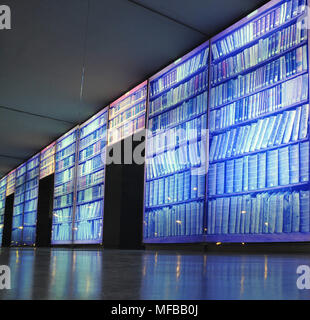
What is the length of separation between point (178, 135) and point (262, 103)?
1.34 m

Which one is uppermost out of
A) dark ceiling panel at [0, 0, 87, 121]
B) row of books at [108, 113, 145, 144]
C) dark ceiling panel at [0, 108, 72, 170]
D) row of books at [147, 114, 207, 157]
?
dark ceiling panel at [0, 0, 87, 121]

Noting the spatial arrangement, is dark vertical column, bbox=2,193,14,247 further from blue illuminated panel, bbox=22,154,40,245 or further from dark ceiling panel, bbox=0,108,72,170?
dark ceiling panel, bbox=0,108,72,170

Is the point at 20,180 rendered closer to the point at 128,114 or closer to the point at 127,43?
the point at 128,114

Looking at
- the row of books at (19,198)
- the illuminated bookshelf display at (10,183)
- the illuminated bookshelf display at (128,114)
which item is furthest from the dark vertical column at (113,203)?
the illuminated bookshelf display at (10,183)

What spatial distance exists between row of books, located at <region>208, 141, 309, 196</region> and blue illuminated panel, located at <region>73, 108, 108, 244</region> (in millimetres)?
2811

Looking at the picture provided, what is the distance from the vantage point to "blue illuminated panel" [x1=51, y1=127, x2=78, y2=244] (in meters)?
7.76

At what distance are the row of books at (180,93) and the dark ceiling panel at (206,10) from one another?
0.52 meters

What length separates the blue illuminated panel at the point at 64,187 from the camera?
7.76m

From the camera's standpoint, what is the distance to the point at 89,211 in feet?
22.7

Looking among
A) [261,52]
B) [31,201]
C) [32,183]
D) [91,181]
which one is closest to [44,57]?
[91,181]

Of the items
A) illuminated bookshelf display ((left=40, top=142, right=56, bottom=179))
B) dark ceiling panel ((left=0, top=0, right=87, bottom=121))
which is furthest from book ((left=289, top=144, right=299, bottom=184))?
illuminated bookshelf display ((left=40, top=142, right=56, bottom=179))

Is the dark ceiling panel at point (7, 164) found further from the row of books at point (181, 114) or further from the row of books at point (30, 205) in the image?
the row of books at point (181, 114)
